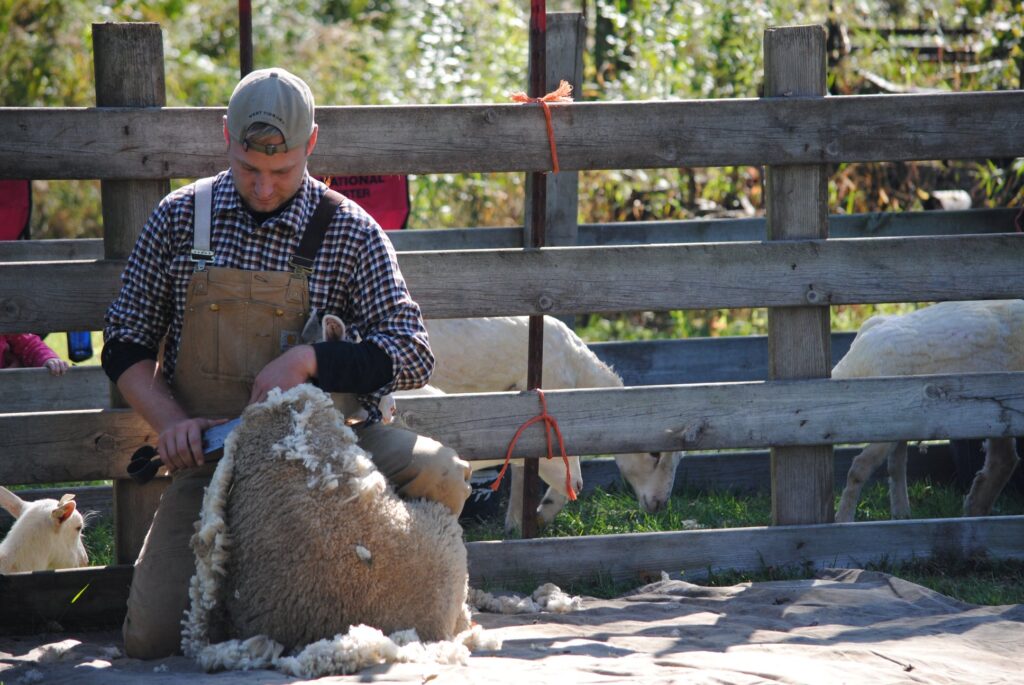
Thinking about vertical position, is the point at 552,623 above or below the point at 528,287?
below

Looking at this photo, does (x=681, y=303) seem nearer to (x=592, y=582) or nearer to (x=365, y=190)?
(x=592, y=582)

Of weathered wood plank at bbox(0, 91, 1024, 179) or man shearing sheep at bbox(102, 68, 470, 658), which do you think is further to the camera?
weathered wood plank at bbox(0, 91, 1024, 179)

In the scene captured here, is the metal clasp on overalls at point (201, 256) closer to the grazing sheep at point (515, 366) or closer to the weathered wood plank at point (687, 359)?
the grazing sheep at point (515, 366)

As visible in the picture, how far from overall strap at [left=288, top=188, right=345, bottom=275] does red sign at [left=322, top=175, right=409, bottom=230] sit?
5.01ft

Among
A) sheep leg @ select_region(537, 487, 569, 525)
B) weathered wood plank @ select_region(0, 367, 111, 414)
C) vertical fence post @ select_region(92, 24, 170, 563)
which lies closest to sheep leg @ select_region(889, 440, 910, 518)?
sheep leg @ select_region(537, 487, 569, 525)

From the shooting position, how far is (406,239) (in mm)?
7273

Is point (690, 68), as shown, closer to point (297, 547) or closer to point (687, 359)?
point (687, 359)

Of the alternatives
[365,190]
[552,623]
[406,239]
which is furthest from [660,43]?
→ [552,623]

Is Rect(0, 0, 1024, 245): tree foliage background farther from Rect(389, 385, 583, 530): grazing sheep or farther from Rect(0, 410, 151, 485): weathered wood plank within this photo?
Rect(0, 410, 151, 485): weathered wood plank

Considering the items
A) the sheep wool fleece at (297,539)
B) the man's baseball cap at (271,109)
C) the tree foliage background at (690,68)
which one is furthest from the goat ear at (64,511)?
the tree foliage background at (690,68)

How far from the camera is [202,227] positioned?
3.56m

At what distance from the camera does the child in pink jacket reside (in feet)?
20.6

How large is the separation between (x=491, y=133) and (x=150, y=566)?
1.95 meters

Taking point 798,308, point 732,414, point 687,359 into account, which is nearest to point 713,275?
point 798,308
